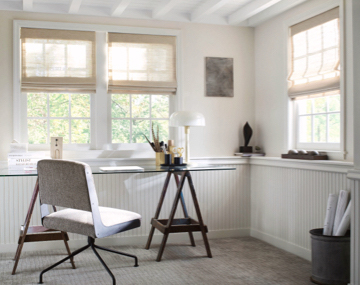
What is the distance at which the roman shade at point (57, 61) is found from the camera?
174 inches

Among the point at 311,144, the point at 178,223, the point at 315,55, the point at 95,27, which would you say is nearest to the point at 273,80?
the point at 315,55

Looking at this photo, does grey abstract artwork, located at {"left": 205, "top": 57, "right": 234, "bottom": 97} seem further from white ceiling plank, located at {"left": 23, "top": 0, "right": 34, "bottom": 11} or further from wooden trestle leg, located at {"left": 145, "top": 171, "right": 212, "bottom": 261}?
white ceiling plank, located at {"left": 23, "top": 0, "right": 34, "bottom": 11}

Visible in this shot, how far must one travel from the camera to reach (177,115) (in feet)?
14.2

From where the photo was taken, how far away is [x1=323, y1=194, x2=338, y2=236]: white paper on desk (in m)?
3.49

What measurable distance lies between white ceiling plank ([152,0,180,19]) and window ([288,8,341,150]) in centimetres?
129

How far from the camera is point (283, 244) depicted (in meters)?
4.39

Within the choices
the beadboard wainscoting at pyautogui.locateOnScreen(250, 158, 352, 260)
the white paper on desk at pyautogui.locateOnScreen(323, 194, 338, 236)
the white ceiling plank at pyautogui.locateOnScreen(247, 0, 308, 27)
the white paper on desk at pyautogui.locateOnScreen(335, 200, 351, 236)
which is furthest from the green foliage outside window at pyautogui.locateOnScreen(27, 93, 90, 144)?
the white paper on desk at pyautogui.locateOnScreen(335, 200, 351, 236)

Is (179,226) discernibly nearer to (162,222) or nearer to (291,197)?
(162,222)

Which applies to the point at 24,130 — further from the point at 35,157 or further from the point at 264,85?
the point at 264,85

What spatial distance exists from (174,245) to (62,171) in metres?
1.90

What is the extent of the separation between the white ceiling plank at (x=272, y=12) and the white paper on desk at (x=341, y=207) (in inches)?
76.8

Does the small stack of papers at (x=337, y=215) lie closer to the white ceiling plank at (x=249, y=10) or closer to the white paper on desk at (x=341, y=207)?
the white paper on desk at (x=341, y=207)

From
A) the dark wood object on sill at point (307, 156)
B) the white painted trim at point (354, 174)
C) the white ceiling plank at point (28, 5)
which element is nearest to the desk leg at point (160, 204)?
the dark wood object on sill at point (307, 156)

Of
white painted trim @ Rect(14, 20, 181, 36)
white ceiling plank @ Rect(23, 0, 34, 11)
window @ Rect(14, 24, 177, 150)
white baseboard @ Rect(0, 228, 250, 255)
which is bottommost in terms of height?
white baseboard @ Rect(0, 228, 250, 255)
